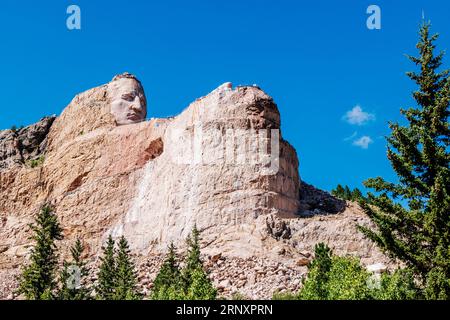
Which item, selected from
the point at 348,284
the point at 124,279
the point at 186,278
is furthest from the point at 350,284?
the point at 124,279

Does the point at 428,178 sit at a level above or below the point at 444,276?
above

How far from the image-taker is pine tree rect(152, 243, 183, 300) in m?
35.9

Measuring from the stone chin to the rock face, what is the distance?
9cm

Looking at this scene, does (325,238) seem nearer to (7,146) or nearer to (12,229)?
(12,229)

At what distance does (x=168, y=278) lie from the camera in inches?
1542

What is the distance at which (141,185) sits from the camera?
55750 millimetres

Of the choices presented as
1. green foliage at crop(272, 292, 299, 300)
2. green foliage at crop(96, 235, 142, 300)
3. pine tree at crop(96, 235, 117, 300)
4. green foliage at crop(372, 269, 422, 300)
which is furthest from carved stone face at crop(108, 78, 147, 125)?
green foliage at crop(372, 269, 422, 300)

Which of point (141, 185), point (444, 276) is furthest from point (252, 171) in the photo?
point (444, 276)

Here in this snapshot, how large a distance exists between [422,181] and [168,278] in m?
17.9

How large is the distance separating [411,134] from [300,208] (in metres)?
25.0

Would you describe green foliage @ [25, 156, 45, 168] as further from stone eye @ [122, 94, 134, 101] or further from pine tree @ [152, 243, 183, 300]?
pine tree @ [152, 243, 183, 300]
